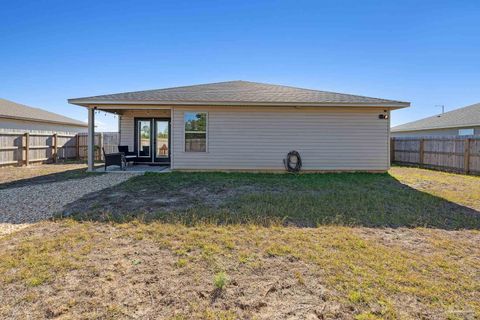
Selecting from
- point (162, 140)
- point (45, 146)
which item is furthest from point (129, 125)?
point (45, 146)

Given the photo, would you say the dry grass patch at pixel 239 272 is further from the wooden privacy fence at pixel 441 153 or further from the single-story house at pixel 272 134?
the wooden privacy fence at pixel 441 153

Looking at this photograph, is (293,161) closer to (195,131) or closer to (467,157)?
(195,131)

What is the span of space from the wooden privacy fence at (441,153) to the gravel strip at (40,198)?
43.1 feet

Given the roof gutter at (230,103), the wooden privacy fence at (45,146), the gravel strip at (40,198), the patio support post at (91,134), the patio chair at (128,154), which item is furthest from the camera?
the patio chair at (128,154)

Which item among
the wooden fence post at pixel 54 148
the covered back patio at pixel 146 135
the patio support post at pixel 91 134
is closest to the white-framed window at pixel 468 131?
the covered back patio at pixel 146 135

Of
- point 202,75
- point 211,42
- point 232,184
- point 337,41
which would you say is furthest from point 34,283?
point 202,75

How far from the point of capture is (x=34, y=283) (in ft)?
8.45

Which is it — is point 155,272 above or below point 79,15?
below

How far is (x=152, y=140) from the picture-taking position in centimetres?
1344

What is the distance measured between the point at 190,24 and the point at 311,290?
1262cm

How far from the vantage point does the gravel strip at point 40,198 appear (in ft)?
15.3

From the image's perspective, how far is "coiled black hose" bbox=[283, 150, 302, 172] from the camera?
10.3 metres

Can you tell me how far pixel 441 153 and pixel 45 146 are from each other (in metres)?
19.5

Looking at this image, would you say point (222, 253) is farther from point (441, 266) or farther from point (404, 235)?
point (404, 235)
